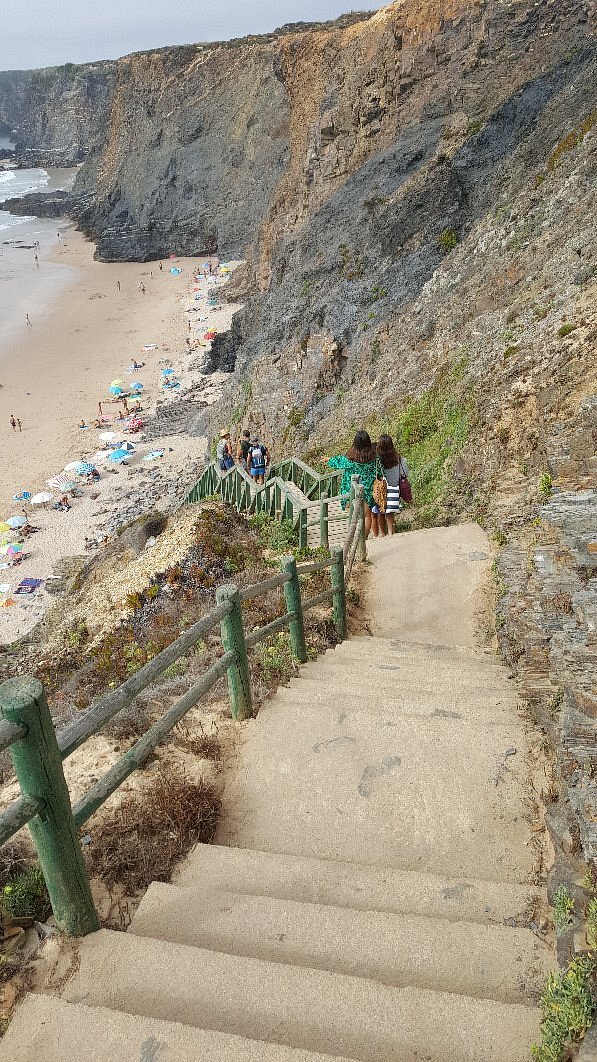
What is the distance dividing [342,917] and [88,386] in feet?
108

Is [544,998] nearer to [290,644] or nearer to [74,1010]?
[74,1010]

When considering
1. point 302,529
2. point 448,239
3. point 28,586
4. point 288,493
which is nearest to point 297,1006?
point 302,529

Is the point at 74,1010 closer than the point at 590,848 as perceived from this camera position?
Yes

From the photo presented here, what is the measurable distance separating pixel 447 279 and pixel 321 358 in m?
4.50

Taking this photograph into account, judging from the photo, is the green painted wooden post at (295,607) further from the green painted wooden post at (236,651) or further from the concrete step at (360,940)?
the concrete step at (360,940)

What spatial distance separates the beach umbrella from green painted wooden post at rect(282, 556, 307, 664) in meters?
20.1

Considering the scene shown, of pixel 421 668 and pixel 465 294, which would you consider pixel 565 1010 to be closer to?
pixel 421 668

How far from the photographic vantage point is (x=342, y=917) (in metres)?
2.70

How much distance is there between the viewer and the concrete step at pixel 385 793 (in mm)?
3264

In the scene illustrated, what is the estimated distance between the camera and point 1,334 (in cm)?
3950

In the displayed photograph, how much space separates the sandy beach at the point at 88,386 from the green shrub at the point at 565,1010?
54.1 feet

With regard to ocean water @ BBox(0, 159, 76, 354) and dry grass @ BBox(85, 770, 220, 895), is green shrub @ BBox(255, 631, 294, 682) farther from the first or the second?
ocean water @ BBox(0, 159, 76, 354)

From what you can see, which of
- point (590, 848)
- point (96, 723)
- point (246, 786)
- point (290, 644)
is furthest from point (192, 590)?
point (590, 848)

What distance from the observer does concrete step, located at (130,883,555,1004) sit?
2.43 meters
